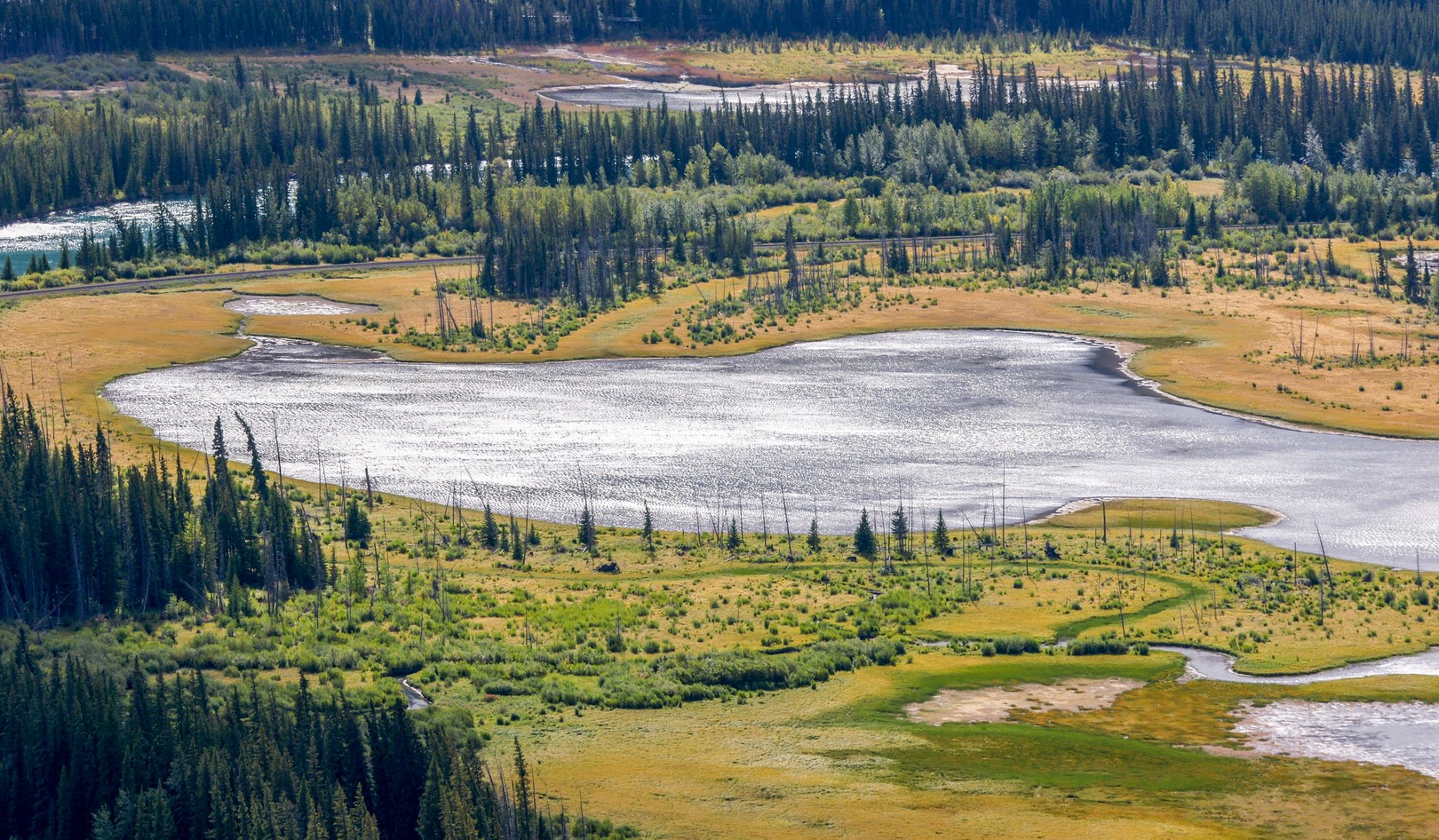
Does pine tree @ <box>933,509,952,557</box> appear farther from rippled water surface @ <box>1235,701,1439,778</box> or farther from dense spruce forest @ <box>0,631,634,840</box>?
dense spruce forest @ <box>0,631,634,840</box>

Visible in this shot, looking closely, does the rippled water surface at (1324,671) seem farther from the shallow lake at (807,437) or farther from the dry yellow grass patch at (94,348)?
the dry yellow grass patch at (94,348)

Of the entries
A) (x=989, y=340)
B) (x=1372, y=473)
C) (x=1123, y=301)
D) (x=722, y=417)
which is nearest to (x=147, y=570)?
(x=722, y=417)

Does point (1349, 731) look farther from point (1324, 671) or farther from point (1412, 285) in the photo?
point (1412, 285)

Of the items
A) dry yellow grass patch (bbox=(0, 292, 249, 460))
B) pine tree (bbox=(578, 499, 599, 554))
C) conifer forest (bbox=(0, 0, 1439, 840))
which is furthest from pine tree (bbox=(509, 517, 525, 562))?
dry yellow grass patch (bbox=(0, 292, 249, 460))

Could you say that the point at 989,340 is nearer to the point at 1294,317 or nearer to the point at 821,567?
the point at 1294,317

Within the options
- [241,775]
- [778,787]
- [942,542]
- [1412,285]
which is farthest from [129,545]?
[1412,285]
